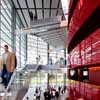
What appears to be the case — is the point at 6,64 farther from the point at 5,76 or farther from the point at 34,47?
the point at 34,47

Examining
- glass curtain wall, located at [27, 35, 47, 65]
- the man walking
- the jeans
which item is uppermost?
glass curtain wall, located at [27, 35, 47, 65]

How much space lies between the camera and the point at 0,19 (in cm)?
1588

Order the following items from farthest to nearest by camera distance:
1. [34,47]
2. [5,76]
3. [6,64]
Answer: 1. [34,47]
2. [5,76]
3. [6,64]

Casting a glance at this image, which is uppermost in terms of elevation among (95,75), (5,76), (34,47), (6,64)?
(34,47)

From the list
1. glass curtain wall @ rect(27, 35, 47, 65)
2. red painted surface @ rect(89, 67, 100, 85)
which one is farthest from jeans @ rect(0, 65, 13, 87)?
glass curtain wall @ rect(27, 35, 47, 65)

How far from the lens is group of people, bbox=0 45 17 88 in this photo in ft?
16.7

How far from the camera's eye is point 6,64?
511 centimetres

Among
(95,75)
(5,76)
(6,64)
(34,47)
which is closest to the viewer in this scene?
(95,75)

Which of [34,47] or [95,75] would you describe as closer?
[95,75]

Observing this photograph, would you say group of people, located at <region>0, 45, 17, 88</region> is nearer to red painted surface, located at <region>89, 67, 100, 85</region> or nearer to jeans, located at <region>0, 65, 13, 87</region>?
jeans, located at <region>0, 65, 13, 87</region>

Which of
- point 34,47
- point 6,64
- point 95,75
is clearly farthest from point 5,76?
point 34,47

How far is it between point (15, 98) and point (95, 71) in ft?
12.3

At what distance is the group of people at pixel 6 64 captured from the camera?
508 centimetres

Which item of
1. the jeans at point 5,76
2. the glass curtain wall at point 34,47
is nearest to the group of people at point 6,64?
the jeans at point 5,76
